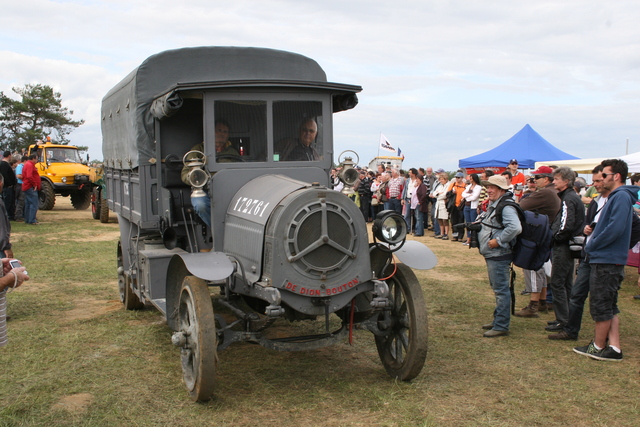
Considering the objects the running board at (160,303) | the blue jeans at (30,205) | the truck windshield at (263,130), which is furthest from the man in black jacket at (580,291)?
the blue jeans at (30,205)

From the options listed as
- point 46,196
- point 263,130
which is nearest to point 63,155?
point 46,196

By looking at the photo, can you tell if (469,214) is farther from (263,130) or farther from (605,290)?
(263,130)

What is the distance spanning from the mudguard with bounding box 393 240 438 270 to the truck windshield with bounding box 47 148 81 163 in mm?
20335

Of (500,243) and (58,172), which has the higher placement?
(58,172)

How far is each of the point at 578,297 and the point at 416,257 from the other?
2.03 meters

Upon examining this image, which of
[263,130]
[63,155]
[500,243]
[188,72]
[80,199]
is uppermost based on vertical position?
[188,72]

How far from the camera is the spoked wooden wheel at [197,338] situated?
4324mm

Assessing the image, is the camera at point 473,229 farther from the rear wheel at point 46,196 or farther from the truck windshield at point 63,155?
the truck windshield at point 63,155

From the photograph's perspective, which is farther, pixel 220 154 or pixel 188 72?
pixel 188 72

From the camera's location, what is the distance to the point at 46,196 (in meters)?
22.1

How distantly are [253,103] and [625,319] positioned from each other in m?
5.27

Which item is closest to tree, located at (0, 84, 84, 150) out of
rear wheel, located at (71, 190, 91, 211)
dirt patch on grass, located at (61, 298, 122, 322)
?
Answer: rear wheel, located at (71, 190, 91, 211)

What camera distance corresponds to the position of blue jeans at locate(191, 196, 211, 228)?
5.30 m

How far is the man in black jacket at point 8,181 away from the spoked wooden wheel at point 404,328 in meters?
13.2
